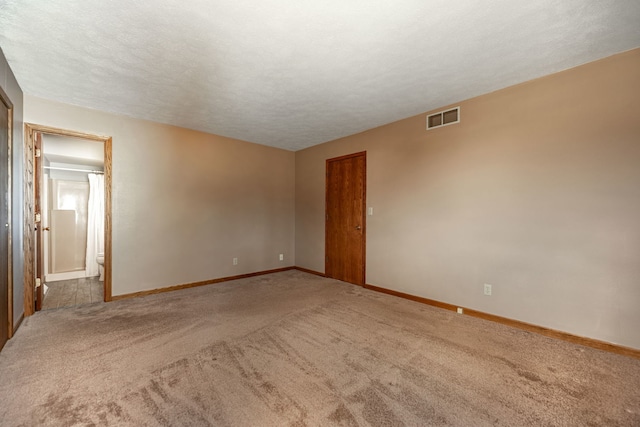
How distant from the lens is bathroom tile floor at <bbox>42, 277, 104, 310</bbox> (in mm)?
3404

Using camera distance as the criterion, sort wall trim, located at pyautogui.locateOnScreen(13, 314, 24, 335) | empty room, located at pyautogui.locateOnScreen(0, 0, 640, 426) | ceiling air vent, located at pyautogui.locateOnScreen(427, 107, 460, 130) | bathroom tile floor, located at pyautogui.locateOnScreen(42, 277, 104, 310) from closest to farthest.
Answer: empty room, located at pyautogui.locateOnScreen(0, 0, 640, 426), wall trim, located at pyautogui.locateOnScreen(13, 314, 24, 335), ceiling air vent, located at pyautogui.locateOnScreen(427, 107, 460, 130), bathroom tile floor, located at pyautogui.locateOnScreen(42, 277, 104, 310)

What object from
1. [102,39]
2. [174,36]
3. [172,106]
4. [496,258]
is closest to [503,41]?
[496,258]

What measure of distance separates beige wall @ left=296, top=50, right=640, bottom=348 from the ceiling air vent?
7cm

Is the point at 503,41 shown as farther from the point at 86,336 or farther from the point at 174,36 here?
the point at 86,336

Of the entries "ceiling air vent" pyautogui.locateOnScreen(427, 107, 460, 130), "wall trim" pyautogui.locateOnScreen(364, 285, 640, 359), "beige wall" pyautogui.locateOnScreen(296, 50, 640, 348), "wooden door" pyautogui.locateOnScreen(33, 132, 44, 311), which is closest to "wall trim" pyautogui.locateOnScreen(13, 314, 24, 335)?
"wooden door" pyautogui.locateOnScreen(33, 132, 44, 311)

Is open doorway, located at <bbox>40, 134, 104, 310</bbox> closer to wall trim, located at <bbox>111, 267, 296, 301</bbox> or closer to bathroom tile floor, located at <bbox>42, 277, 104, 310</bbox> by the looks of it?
bathroom tile floor, located at <bbox>42, 277, 104, 310</bbox>

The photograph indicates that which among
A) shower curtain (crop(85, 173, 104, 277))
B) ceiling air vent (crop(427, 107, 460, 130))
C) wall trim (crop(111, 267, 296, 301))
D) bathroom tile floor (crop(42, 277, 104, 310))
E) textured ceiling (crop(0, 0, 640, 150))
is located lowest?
bathroom tile floor (crop(42, 277, 104, 310))

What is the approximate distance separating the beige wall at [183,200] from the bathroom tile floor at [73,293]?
510mm

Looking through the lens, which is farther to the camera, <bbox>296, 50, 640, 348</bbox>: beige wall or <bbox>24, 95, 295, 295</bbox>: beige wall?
<bbox>24, 95, 295, 295</bbox>: beige wall

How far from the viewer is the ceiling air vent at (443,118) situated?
127 inches

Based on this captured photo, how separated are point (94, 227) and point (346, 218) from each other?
16.0ft

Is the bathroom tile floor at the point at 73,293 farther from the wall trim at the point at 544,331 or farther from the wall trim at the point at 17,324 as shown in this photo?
the wall trim at the point at 544,331

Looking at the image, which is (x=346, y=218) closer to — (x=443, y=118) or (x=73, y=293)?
(x=443, y=118)

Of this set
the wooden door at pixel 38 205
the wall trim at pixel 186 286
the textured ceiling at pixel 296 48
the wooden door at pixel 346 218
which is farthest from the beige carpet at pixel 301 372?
the textured ceiling at pixel 296 48
